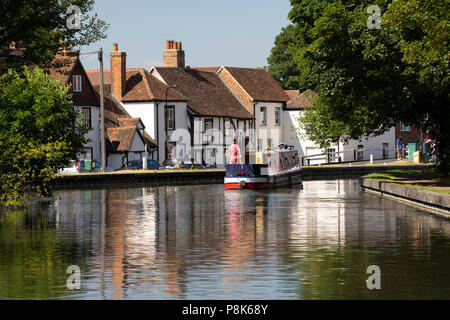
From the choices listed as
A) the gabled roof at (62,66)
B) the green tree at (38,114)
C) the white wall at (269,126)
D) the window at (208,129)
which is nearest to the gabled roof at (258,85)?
the white wall at (269,126)

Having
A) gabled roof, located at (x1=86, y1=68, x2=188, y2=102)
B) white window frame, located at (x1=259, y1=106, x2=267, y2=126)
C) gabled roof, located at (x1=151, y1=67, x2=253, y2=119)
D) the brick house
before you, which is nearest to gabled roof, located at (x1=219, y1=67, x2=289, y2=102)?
white window frame, located at (x1=259, y1=106, x2=267, y2=126)

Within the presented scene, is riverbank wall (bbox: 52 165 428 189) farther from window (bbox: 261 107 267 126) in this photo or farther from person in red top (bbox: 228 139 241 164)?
window (bbox: 261 107 267 126)

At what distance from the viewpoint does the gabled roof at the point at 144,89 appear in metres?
88.4

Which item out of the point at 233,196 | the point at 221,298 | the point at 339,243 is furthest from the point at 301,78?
the point at 221,298

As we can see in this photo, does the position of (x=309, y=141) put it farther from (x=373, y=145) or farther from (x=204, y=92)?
(x=204, y=92)

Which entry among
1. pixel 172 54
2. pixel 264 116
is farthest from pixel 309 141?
pixel 172 54

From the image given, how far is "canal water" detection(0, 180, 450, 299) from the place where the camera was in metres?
13.7

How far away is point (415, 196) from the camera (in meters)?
33.9

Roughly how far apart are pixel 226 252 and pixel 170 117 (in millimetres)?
71574

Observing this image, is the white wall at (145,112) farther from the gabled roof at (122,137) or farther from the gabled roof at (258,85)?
the gabled roof at (258,85)

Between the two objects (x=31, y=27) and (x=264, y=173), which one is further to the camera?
(x=264, y=173)

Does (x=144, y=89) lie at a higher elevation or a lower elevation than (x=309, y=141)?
higher

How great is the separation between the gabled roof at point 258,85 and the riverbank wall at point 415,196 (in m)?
58.4
